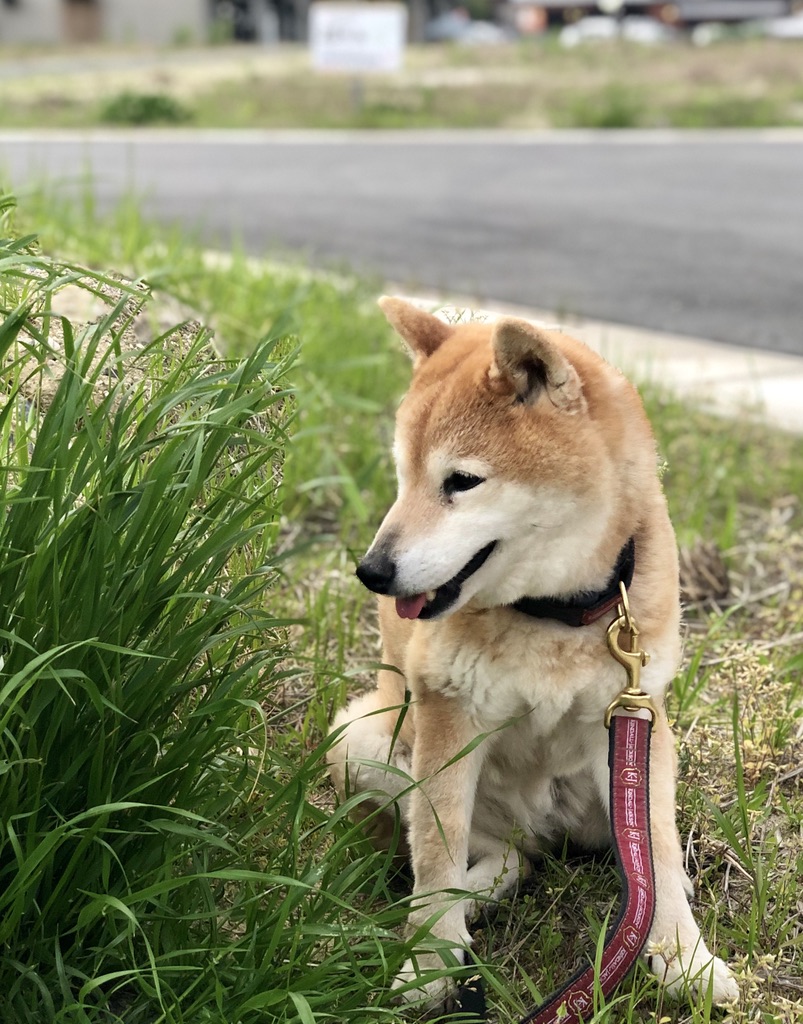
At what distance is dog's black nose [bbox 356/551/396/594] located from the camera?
191cm

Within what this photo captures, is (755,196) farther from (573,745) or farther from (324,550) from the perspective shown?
(573,745)

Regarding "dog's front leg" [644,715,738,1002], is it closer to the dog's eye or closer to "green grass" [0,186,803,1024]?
"green grass" [0,186,803,1024]

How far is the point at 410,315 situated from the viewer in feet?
7.18

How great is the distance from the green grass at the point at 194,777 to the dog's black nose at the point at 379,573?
0.63ft

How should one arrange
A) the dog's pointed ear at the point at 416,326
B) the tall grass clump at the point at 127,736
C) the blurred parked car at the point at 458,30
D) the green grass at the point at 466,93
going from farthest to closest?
the blurred parked car at the point at 458,30 < the green grass at the point at 466,93 < the dog's pointed ear at the point at 416,326 < the tall grass clump at the point at 127,736

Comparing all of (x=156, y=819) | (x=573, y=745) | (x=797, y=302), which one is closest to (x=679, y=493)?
(x=573, y=745)

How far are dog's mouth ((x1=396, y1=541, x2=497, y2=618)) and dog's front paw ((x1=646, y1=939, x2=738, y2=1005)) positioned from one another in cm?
63

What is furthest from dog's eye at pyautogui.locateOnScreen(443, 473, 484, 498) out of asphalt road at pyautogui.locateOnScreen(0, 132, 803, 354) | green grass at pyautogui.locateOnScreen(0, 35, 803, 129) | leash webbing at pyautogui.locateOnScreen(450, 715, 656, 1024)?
green grass at pyautogui.locateOnScreen(0, 35, 803, 129)

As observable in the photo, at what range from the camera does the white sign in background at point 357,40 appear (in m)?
16.0

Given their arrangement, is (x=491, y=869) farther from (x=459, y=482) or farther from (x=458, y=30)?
(x=458, y=30)

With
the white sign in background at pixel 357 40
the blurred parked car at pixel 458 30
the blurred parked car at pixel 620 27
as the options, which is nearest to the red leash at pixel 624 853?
the white sign in background at pixel 357 40

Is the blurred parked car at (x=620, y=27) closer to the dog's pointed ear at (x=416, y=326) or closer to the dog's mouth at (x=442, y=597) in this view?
the dog's pointed ear at (x=416, y=326)

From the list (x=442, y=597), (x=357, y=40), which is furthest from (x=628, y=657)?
(x=357, y=40)

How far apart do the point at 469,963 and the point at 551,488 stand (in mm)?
849
